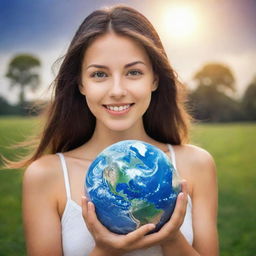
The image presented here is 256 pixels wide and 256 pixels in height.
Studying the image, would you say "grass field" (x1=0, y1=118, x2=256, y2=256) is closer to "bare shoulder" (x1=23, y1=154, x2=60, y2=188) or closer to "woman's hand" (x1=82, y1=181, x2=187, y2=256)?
"bare shoulder" (x1=23, y1=154, x2=60, y2=188)

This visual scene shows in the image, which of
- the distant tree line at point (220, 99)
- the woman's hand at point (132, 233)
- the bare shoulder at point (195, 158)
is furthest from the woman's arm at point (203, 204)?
the distant tree line at point (220, 99)

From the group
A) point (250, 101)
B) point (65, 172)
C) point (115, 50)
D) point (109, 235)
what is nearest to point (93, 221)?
point (109, 235)

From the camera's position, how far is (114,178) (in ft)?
8.23

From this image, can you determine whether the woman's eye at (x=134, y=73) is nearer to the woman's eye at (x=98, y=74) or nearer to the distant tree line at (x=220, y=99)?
the woman's eye at (x=98, y=74)

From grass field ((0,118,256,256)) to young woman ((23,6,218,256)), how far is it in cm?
67

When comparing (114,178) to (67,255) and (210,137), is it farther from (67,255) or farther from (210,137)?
(210,137)

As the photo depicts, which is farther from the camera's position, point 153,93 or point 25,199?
point 153,93

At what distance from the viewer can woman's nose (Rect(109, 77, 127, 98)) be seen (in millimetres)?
2965

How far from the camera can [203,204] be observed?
10.8ft

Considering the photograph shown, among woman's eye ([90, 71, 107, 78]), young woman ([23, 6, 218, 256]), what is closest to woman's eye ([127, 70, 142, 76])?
young woman ([23, 6, 218, 256])

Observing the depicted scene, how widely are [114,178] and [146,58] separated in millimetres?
1005

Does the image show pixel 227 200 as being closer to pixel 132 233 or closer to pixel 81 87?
pixel 81 87

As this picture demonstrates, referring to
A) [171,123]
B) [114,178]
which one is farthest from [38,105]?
[114,178]

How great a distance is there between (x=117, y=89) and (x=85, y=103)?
2.15 ft
